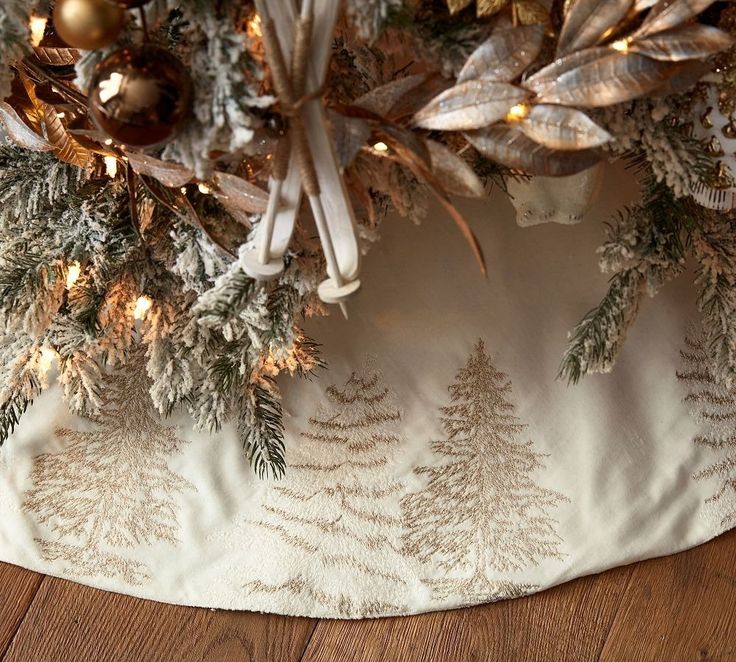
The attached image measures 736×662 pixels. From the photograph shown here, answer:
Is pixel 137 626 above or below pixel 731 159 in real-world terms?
below

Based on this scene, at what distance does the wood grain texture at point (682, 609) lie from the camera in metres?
0.69

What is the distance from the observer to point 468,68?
437 mm

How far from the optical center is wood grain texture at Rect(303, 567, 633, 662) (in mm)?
693

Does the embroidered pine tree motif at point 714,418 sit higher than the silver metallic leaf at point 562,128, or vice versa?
the silver metallic leaf at point 562,128

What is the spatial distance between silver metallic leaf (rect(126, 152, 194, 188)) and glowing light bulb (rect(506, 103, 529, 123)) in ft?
0.64

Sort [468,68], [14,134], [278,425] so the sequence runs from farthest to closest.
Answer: [278,425] < [14,134] < [468,68]

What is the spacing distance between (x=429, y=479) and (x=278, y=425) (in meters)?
0.15

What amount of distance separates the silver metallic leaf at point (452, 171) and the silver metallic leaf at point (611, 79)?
6cm

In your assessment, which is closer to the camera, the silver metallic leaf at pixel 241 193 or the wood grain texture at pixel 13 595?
the silver metallic leaf at pixel 241 193

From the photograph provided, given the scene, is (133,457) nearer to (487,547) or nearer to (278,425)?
(278,425)

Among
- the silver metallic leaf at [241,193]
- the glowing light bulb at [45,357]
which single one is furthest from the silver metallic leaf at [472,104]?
the glowing light bulb at [45,357]

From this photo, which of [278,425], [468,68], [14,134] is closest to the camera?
[468,68]

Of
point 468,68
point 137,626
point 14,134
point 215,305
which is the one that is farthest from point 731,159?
point 137,626

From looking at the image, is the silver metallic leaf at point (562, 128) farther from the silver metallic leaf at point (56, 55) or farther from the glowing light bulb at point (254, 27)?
the silver metallic leaf at point (56, 55)
